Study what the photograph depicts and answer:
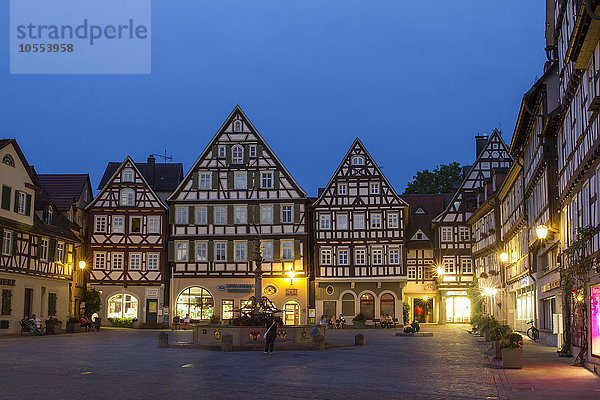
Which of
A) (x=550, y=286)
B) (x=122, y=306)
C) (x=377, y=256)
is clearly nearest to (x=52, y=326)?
(x=122, y=306)

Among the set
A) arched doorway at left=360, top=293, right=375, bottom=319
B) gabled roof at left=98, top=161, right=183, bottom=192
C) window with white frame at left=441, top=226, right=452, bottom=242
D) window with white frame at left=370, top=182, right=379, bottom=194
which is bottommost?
arched doorway at left=360, top=293, right=375, bottom=319

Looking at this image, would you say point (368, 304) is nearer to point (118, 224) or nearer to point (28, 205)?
point (118, 224)

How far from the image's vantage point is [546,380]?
19.2 m

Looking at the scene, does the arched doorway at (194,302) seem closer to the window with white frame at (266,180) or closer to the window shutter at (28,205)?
the window with white frame at (266,180)

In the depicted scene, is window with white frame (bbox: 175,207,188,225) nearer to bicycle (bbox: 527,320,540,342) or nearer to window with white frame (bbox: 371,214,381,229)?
window with white frame (bbox: 371,214,381,229)

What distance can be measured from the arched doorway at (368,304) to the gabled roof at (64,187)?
2233 cm

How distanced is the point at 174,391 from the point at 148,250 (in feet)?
151

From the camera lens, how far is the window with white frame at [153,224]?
204 feet

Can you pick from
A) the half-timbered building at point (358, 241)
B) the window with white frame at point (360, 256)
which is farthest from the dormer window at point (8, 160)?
the window with white frame at point (360, 256)

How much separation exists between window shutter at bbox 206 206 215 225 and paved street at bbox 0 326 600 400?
98.9 ft

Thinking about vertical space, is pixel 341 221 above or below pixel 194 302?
above

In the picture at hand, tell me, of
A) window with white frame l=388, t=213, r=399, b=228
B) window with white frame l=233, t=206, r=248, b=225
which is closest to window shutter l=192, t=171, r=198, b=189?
window with white frame l=233, t=206, r=248, b=225

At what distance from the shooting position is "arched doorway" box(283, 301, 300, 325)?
61.0 m

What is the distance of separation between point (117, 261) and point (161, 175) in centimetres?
972
